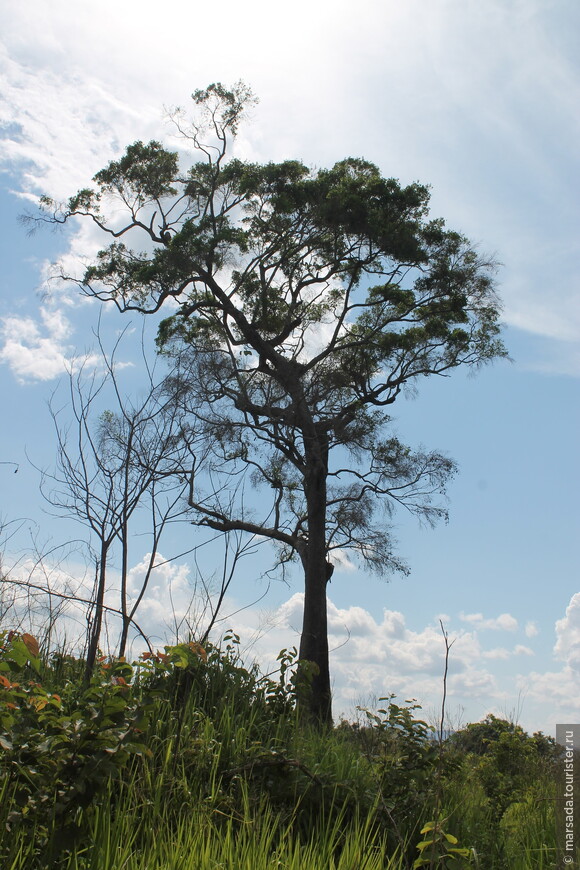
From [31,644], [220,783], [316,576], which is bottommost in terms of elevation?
[220,783]

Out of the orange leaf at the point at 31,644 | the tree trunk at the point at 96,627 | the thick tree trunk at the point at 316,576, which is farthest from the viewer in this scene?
the thick tree trunk at the point at 316,576

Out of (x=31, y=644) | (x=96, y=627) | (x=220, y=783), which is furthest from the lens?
(x=96, y=627)

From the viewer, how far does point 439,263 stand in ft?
47.9

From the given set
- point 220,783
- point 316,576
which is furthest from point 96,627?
point 316,576

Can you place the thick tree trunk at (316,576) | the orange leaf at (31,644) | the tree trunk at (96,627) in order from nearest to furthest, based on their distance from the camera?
the orange leaf at (31,644), the tree trunk at (96,627), the thick tree trunk at (316,576)

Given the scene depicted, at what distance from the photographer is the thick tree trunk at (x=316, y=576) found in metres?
12.6

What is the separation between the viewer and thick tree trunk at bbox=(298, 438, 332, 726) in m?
12.6

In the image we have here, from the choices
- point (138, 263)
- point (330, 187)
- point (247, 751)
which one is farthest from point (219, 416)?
point (247, 751)

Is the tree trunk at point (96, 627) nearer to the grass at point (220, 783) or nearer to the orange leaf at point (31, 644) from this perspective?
the grass at point (220, 783)

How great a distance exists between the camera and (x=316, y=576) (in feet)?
43.9

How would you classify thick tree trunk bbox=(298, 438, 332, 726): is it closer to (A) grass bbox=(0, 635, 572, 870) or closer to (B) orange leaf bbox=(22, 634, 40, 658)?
(A) grass bbox=(0, 635, 572, 870)

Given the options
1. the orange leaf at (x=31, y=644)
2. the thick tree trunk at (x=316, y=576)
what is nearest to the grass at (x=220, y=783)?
the orange leaf at (x=31, y=644)

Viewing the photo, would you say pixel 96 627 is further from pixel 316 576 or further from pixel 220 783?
pixel 316 576

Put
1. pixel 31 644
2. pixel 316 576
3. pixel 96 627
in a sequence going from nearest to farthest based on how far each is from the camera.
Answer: pixel 31 644 → pixel 96 627 → pixel 316 576
